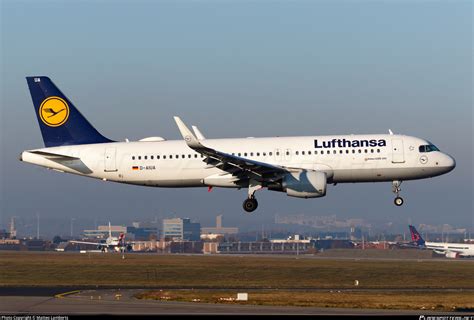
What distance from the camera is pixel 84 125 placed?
230 ft

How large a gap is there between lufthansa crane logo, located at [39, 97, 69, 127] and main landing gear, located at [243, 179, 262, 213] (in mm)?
16453

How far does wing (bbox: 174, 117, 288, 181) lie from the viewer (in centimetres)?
6031

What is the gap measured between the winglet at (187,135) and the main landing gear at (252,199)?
24.3 ft

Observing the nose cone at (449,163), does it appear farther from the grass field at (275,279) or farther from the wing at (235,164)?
the wing at (235,164)

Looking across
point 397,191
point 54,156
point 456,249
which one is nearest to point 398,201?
point 397,191

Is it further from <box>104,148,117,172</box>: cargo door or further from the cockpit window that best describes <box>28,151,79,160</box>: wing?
the cockpit window

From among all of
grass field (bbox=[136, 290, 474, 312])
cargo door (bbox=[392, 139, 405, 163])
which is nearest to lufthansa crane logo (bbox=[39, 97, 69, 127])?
grass field (bbox=[136, 290, 474, 312])

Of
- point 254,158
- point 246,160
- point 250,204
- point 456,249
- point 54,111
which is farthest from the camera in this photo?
point 456,249

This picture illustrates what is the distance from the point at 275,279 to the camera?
67.8m

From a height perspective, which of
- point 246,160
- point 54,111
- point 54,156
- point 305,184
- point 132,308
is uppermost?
point 54,111

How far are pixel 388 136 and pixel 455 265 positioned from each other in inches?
989

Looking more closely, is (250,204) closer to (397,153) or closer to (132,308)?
(397,153)

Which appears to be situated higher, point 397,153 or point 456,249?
point 397,153

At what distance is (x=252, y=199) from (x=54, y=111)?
18.2m
